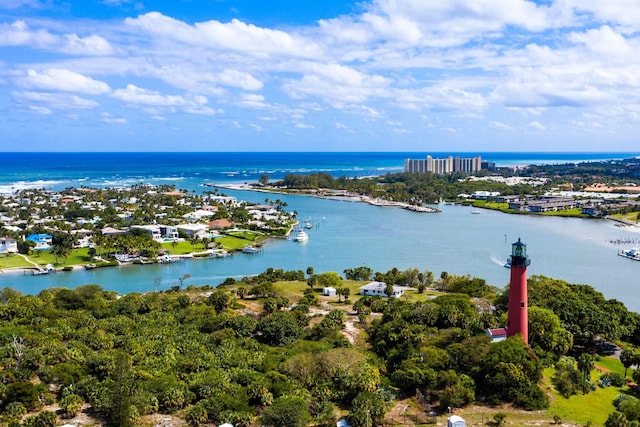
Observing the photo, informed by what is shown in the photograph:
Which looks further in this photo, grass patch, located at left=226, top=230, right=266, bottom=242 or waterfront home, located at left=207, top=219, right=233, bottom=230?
waterfront home, located at left=207, top=219, right=233, bottom=230

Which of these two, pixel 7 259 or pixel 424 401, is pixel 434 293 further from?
pixel 7 259

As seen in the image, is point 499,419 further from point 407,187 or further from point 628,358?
point 407,187

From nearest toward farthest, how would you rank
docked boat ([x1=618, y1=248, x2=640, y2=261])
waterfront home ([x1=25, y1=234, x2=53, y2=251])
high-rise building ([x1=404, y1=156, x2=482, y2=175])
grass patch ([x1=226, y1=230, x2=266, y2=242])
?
docked boat ([x1=618, y1=248, x2=640, y2=261]) → waterfront home ([x1=25, y1=234, x2=53, y2=251]) → grass patch ([x1=226, y1=230, x2=266, y2=242]) → high-rise building ([x1=404, y1=156, x2=482, y2=175])

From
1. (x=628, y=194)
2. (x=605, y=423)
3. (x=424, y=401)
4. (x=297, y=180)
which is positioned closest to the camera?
(x=605, y=423)

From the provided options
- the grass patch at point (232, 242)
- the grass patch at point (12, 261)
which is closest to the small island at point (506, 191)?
the grass patch at point (232, 242)

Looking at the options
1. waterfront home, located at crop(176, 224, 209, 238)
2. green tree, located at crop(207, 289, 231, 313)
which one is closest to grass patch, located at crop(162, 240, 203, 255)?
waterfront home, located at crop(176, 224, 209, 238)

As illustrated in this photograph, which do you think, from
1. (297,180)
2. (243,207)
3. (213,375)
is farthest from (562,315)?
(297,180)

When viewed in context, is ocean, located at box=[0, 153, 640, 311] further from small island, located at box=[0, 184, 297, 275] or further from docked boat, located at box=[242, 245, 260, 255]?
small island, located at box=[0, 184, 297, 275]

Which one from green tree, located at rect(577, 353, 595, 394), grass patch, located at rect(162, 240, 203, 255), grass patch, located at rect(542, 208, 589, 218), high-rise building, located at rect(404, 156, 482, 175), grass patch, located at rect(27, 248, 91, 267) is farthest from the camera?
high-rise building, located at rect(404, 156, 482, 175)
